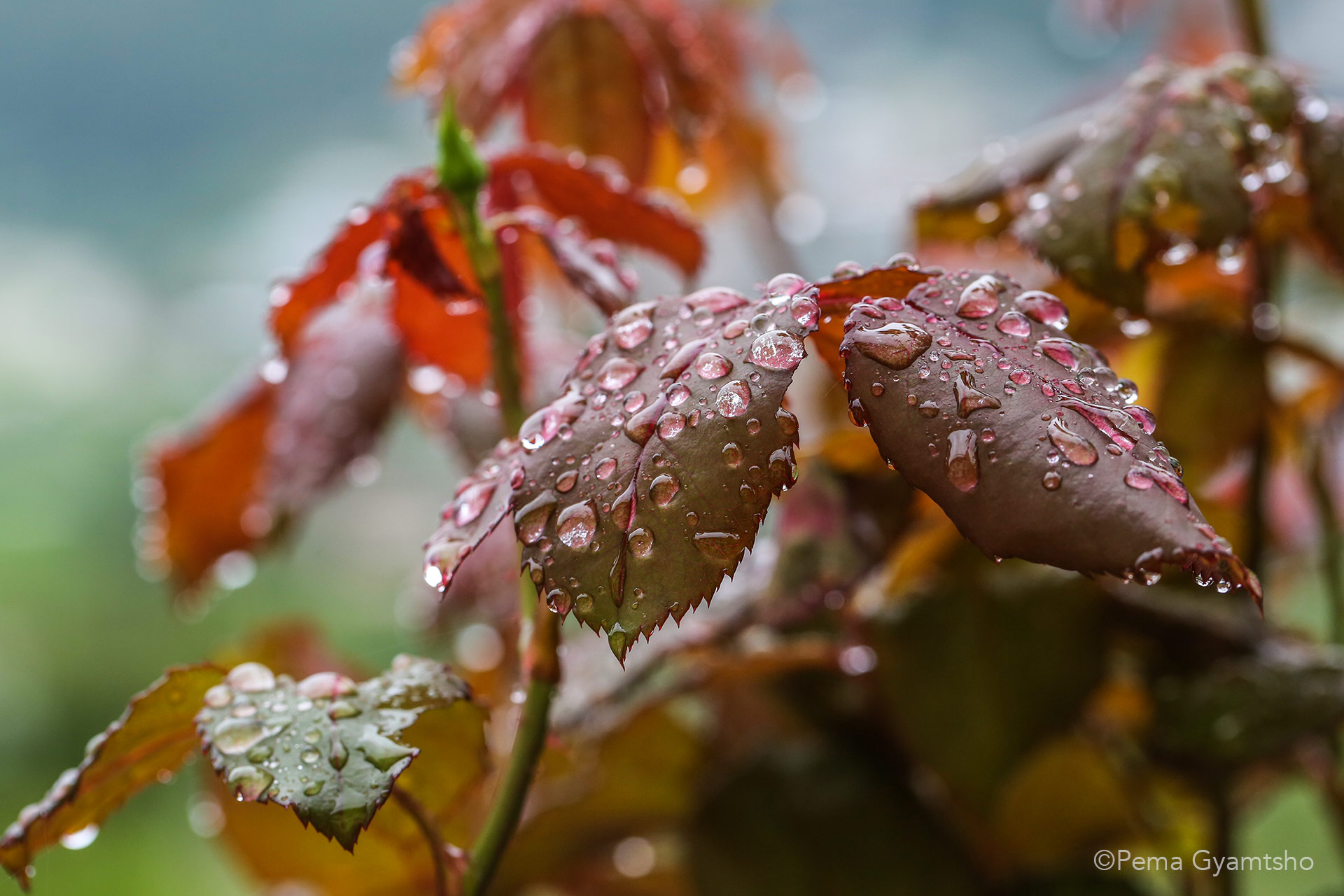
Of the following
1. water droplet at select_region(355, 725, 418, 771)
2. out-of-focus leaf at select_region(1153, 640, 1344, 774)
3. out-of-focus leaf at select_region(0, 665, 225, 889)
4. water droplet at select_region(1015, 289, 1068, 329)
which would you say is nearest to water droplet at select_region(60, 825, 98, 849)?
out-of-focus leaf at select_region(0, 665, 225, 889)

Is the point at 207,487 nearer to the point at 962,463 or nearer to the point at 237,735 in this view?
the point at 237,735

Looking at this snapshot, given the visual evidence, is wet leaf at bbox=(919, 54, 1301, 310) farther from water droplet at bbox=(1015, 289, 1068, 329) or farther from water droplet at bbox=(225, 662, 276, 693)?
water droplet at bbox=(225, 662, 276, 693)

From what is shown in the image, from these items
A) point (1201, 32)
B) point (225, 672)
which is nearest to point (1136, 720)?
point (225, 672)

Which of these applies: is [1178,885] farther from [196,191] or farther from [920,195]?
[196,191]

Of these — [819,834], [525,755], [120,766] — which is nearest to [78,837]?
[120,766]

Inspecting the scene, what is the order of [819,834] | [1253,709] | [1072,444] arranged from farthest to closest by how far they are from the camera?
[819,834], [1253,709], [1072,444]

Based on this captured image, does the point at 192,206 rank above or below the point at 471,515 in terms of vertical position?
below

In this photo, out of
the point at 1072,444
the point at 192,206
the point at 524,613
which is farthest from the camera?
the point at 192,206

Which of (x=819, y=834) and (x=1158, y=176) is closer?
(x=1158, y=176)
